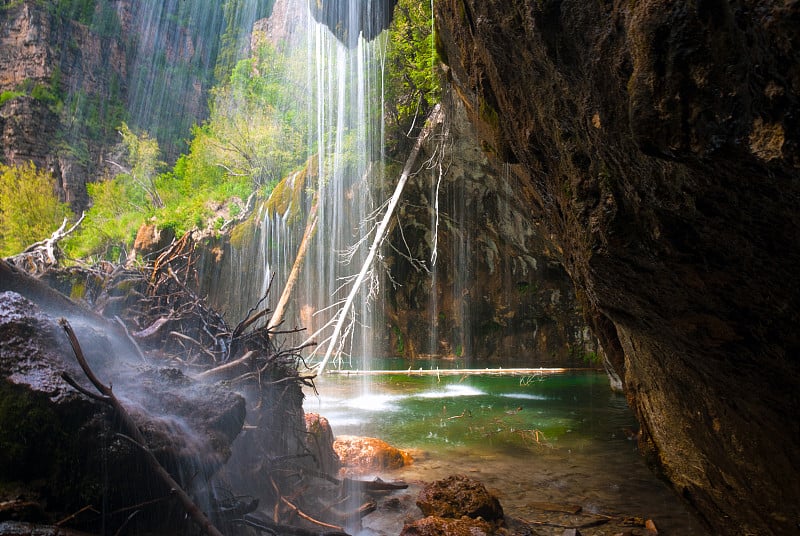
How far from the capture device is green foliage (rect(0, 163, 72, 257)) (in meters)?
22.1

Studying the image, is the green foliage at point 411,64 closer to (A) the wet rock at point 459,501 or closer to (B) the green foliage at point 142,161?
(A) the wet rock at point 459,501

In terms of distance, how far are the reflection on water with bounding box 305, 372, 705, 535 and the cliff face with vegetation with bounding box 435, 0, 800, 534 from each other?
2.33 m

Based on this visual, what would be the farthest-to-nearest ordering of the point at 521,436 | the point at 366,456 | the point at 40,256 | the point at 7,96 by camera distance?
the point at 7,96
the point at 521,436
the point at 366,456
the point at 40,256

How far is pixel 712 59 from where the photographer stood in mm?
1268

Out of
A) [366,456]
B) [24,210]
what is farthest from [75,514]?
[24,210]

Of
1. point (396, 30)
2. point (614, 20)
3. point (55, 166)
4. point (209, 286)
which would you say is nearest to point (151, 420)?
point (614, 20)

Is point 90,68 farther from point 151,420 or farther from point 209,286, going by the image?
point 151,420

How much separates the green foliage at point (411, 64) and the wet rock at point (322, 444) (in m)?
8.64

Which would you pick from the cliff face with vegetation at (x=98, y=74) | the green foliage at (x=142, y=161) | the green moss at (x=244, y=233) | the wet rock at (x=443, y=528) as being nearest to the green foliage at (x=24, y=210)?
the green foliage at (x=142, y=161)

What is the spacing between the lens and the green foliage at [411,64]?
1236 centimetres

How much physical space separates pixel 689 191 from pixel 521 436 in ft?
24.7

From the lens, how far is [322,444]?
18.4 ft

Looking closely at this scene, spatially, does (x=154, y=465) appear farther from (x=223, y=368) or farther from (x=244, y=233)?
(x=244, y=233)

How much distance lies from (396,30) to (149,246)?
13.0 m
